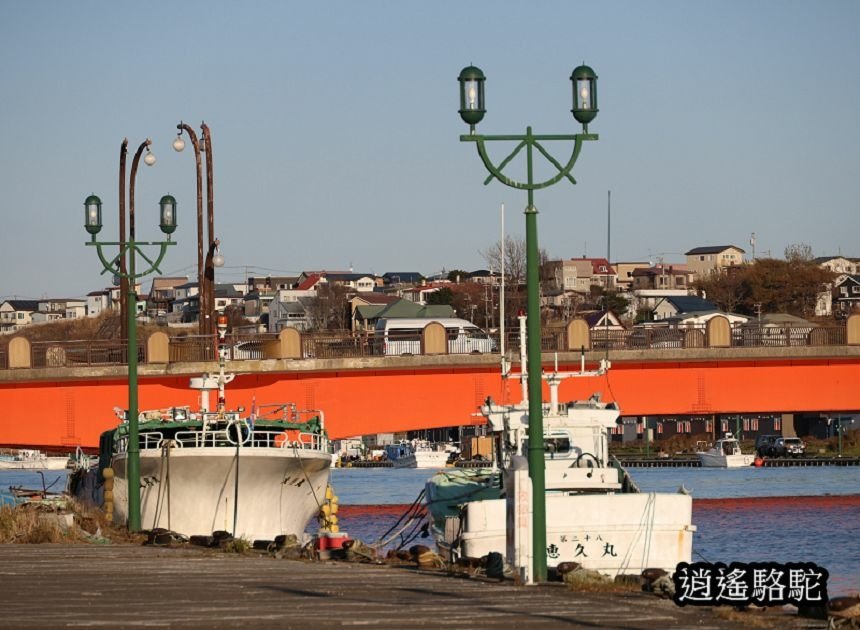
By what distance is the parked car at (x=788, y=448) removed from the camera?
11450cm

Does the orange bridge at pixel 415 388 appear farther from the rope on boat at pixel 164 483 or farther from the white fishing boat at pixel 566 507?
the white fishing boat at pixel 566 507

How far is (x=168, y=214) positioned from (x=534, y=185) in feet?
48.1

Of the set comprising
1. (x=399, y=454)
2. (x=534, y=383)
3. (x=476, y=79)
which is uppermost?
(x=476, y=79)

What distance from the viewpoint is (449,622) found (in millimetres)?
16688

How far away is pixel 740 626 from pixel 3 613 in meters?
7.53

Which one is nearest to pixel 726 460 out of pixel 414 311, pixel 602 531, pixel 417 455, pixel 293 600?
pixel 417 455

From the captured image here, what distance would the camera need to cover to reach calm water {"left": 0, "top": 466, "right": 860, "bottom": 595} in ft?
148

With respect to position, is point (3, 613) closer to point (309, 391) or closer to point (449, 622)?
point (449, 622)

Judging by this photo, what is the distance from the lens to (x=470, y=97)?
2219 centimetres

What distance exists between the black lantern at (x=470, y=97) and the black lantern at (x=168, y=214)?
45.4 feet

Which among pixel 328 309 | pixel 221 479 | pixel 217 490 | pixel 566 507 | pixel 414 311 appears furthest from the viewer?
pixel 328 309

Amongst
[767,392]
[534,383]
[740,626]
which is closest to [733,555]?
[767,392]

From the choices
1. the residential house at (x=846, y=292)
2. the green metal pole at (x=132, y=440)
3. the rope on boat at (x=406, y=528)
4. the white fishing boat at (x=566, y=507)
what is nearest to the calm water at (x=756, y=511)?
the rope on boat at (x=406, y=528)

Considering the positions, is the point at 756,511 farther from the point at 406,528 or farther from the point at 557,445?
the point at 557,445
